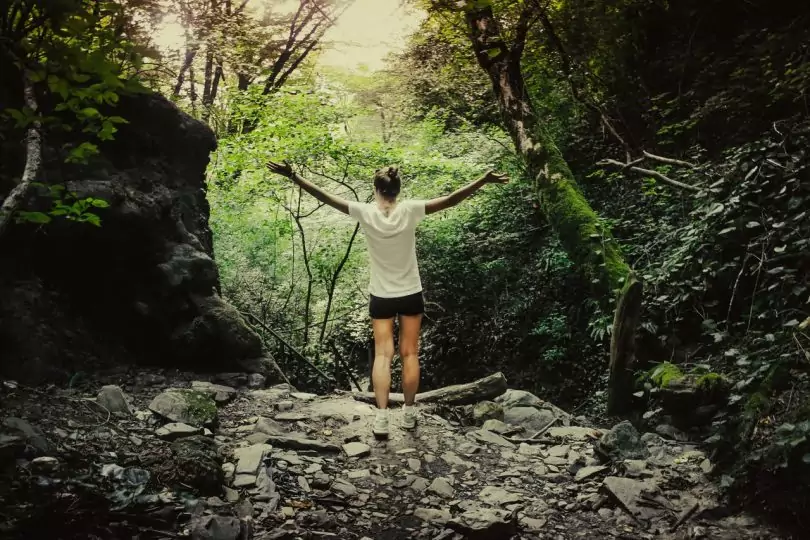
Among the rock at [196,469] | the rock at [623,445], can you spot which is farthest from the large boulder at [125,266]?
the rock at [623,445]

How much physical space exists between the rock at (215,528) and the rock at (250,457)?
685 mm

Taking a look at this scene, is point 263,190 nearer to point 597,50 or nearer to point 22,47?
point 597,50

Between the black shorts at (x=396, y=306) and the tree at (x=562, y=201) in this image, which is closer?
the black shorts at (x=396, y=306)

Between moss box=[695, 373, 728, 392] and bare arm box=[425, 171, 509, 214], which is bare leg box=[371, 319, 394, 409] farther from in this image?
moss box=[695, 373, 728, 392]

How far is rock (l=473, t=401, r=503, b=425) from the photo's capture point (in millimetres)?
5234

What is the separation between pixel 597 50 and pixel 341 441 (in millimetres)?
8395

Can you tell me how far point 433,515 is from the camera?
3131 mm

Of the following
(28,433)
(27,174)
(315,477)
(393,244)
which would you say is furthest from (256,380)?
(27,174)

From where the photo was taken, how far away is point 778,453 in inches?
109

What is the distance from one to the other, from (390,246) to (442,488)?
70.1 inches

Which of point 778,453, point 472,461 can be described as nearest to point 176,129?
point 472,461

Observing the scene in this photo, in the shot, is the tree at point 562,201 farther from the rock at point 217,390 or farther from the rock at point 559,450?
the rock at point 217,390

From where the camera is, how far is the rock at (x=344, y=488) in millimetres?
3311

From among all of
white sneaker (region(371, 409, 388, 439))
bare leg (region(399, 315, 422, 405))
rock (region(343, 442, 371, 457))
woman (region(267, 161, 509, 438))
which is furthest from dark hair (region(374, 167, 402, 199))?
rock (region(343, 442, 371, 457))
